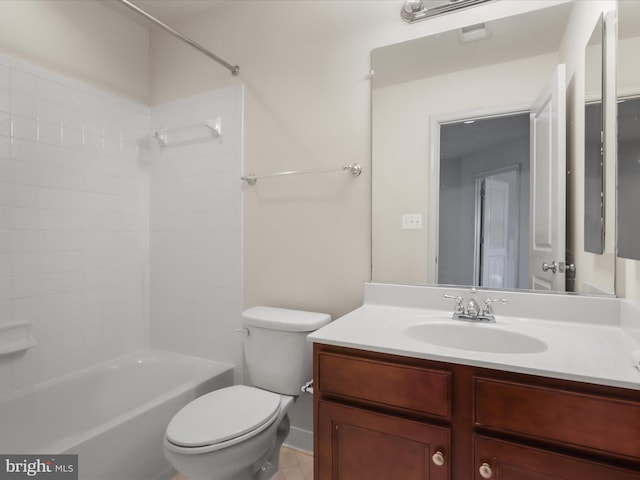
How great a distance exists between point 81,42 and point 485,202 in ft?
7.82

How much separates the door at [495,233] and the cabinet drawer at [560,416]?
0.61 m

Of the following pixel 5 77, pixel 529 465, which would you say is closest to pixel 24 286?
pixel 5 77

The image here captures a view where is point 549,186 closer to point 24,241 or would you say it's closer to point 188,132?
point 188,132

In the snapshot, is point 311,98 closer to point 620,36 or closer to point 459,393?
point 620,36

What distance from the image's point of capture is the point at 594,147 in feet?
4.23

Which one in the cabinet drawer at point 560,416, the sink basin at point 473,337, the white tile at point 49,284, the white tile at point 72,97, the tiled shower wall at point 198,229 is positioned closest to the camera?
the cabinet drawer at point 560,416

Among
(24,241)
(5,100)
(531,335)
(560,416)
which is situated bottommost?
(560,416)

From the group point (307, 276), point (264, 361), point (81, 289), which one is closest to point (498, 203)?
point (307, 276)

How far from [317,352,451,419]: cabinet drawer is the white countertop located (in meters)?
0.05

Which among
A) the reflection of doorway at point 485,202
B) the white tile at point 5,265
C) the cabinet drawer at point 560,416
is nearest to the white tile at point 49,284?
the white tile at point 5,265

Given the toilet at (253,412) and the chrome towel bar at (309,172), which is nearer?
the toilet at (253,412)

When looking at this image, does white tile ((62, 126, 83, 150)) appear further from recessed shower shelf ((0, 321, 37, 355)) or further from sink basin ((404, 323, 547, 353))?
sink basin ((404, 323, 547, 353))

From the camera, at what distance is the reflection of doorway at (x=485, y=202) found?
4.72 ft

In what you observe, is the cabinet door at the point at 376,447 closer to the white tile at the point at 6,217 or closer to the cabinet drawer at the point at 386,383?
the cabinet drawer at the point at 386,383
